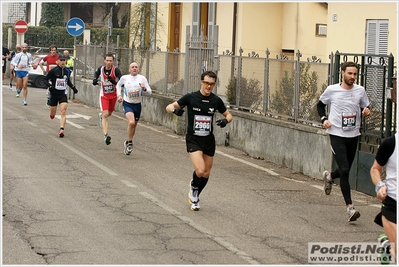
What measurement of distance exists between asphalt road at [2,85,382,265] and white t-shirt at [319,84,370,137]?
1.12m

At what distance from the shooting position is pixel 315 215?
36.0 feet

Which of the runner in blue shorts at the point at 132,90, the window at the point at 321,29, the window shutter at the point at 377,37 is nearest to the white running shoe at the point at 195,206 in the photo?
the runner in blue shorts at the point at 132,90

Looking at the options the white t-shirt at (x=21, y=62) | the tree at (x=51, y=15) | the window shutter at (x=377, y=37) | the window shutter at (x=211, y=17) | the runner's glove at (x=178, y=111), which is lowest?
the runner's glove at (x=178, y=111)

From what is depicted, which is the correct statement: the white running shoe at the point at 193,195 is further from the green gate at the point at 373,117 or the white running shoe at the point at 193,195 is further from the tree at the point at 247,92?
the tree at the point at 247,92

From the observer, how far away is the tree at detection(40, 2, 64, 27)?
57906 millimetres

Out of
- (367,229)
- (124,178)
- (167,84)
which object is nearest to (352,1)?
(167,84)

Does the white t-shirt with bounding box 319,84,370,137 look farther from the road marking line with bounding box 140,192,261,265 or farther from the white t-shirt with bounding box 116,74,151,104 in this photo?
the white t-shirt with bounding box 116,74,151,104

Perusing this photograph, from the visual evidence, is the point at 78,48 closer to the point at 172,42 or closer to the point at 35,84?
the point at 172,42

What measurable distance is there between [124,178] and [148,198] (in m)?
1.79

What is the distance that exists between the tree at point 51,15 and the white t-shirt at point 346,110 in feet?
160

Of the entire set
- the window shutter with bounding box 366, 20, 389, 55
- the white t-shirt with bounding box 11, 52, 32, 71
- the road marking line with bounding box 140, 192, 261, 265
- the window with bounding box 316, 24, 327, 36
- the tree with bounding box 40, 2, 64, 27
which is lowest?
the road marking line with bounding box 140, 192, 261, 265

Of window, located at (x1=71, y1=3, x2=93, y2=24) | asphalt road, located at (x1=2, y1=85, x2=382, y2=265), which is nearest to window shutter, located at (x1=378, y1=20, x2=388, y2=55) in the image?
asphalt road, located at (x1=2, y1=85, x2=382, y2=265)

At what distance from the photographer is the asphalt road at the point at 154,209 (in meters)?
8.52

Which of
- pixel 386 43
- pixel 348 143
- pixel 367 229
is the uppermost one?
pixel 386 43
